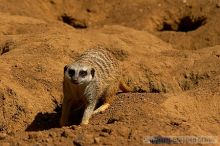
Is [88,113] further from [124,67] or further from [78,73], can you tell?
[124,67]

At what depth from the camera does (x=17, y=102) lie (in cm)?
512

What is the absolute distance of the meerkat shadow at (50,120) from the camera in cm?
508

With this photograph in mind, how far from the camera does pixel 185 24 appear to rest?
8.52 meters

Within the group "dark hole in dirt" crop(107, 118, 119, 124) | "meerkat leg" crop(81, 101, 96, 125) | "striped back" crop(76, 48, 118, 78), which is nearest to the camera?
"dark hole in dirt" crop(107, 118, 119, 124)

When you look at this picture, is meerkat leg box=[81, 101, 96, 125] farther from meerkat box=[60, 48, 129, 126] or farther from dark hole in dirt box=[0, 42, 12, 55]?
dark hole in dirt box=[0, 42, 12, 55]

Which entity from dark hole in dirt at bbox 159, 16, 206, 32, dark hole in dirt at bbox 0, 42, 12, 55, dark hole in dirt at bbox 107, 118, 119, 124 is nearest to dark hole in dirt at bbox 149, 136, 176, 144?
dark hole in dirt at bbox 107, 118, 119, 124

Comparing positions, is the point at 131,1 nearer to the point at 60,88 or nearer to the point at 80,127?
the point at 60,88

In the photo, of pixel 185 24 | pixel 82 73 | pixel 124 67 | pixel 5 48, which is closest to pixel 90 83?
pixel 82 73

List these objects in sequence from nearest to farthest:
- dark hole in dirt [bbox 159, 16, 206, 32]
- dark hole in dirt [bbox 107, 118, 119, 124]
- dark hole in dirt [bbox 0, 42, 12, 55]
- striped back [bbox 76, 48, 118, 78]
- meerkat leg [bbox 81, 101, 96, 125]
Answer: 1. dark hole in dirt [bbox 107, 118, 119, 124]
2. meerkat leg [bbox 81, 101, 96, 125]
3. striped back [bbox 76, 48, 118, 78]
4. dark hole in dirt [bbox 0, 42, 12, 55]
5. dark hole in dirt [bbox 159, 16, 206, 32]

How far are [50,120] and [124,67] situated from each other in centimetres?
122

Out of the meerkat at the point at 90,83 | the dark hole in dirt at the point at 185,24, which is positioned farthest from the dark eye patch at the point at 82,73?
the dark hole in dirt at the point at 185,24

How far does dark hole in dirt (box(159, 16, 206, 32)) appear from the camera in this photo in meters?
8.34

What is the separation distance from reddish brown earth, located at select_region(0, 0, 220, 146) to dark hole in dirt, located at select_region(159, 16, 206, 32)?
2 cm

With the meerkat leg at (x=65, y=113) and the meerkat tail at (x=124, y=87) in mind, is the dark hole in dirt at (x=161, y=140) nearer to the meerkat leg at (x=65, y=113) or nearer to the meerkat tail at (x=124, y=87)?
the meerkat leg at (x=65, y=113)
